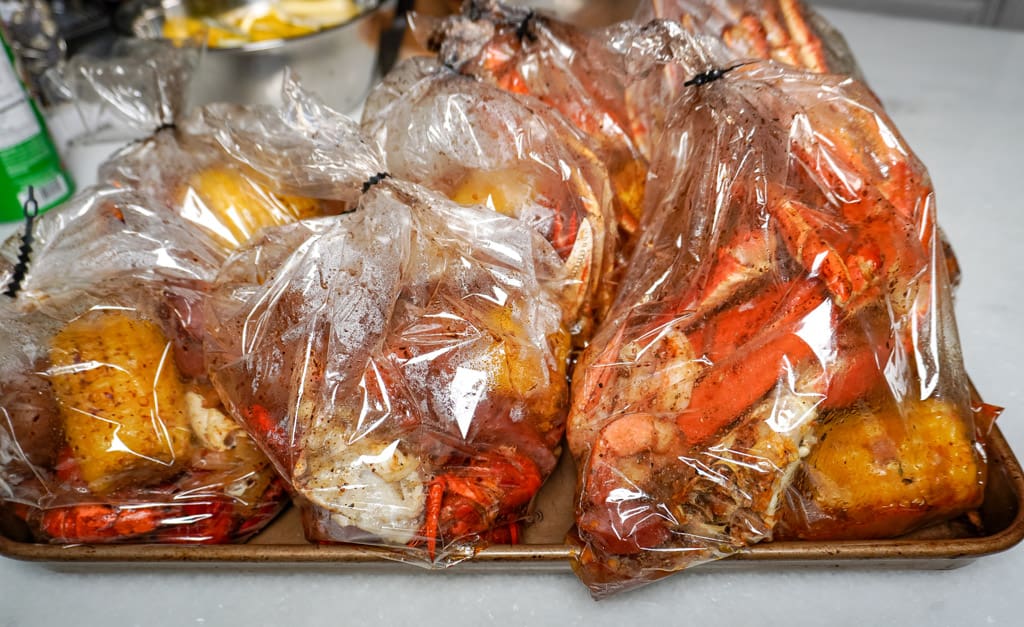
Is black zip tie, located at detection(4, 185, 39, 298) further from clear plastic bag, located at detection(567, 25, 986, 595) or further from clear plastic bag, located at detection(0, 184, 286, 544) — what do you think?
clear plastic bag, located at detection(567, 25, 986, 595)

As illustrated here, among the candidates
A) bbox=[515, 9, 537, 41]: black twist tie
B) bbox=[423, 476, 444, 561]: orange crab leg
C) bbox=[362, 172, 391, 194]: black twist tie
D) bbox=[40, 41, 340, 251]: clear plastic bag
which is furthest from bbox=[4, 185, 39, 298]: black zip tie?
bbox=[515, 9, 537, 41]: black twist tie

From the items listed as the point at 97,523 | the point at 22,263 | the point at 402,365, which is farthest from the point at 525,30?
the point at 97,523

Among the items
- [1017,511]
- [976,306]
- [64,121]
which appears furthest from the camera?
[64,121]

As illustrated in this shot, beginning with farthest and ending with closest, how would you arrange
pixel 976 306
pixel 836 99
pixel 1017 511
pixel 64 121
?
pixel 64 121 < pixel 976 306 < pixel 836 99 < pixel 1017 511

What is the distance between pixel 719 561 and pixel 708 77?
1.56 ft

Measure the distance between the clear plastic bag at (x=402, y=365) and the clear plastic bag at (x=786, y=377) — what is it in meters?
0.07

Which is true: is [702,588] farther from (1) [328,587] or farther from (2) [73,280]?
(2) [73,280]

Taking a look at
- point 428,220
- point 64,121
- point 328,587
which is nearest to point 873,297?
point 428,220

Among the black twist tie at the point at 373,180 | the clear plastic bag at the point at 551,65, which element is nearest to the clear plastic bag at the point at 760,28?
the clear plastic bag at the point at 551,65

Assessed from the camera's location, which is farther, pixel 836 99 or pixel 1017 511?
pixel 836 99

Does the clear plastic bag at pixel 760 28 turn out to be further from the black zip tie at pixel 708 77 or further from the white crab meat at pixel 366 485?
the white crab meat at pixel 366 485

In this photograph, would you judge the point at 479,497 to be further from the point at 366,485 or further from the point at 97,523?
the point at 97,523

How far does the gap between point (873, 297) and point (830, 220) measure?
80 mm

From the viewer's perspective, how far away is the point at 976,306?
37.1 inches
